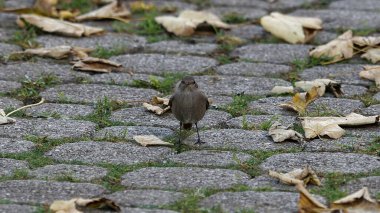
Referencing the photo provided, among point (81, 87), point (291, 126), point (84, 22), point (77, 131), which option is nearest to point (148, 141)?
point (77, 131)

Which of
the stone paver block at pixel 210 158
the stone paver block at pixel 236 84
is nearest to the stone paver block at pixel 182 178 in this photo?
the stone paver block at pixel 210 158

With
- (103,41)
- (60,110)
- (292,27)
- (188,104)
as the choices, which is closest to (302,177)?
(188,104)

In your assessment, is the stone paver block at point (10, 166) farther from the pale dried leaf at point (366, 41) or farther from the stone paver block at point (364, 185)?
the pale dried leaf at point (366, 41)

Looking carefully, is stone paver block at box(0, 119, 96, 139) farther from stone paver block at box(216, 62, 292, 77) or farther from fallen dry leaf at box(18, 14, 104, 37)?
fallen dry leaf at box(18, 14, 104, 37)

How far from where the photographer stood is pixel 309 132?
16.1 feet

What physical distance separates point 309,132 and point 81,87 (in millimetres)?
1605

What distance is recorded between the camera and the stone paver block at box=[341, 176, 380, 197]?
4080 millimetres

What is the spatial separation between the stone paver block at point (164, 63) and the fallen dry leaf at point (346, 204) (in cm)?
250

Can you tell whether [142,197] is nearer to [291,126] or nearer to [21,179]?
[21,179]

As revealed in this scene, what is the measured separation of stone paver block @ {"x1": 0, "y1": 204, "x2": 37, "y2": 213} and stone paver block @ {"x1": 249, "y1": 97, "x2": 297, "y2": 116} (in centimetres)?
193

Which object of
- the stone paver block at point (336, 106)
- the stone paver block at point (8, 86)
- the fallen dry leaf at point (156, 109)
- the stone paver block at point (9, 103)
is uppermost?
the stone paver block at point (336, 106)

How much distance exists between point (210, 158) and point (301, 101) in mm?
1031

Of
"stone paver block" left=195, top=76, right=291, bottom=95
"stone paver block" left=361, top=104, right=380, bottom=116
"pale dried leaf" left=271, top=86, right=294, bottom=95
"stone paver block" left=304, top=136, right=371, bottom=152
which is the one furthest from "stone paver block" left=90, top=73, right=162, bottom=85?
"stone paver block" left=304, top=136, right=371, bottom=152

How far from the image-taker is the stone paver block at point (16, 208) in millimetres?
3812
